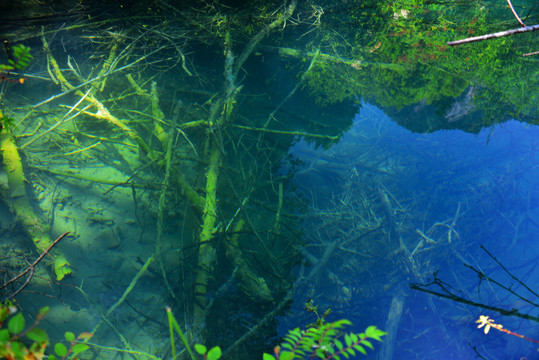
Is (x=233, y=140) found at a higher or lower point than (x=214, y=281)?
Answer: higher

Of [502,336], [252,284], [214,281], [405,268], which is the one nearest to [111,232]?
[214,281]

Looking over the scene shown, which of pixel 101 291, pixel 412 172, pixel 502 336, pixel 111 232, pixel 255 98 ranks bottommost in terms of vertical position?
pixel 502 336

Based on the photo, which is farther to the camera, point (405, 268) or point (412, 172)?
point (412, 172)

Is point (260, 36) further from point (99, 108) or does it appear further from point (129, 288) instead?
point (129, 288)

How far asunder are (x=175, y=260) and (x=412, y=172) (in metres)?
2.77

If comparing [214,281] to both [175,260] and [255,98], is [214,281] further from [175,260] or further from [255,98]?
[255,98]

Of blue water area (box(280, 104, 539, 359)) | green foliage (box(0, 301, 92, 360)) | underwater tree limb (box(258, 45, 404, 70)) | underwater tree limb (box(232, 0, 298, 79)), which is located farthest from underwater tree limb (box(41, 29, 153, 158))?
underwater tree limb (box(258, 45, 404, 70))

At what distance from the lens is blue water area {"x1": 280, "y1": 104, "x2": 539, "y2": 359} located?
2.28 metres

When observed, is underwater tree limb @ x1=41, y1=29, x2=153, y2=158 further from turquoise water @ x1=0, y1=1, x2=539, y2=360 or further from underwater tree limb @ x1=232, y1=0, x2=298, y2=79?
underwater tree limb @ x1=232, y1=0, x2=298, y2=79

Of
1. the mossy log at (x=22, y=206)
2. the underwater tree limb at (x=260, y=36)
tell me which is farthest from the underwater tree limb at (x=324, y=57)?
the mossy log at (x=22, y=206)

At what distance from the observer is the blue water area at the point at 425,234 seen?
7.48 feet

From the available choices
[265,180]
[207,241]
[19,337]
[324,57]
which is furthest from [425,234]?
[19,337]

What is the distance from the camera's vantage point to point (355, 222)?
9.29 ft

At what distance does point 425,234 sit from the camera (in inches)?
109
